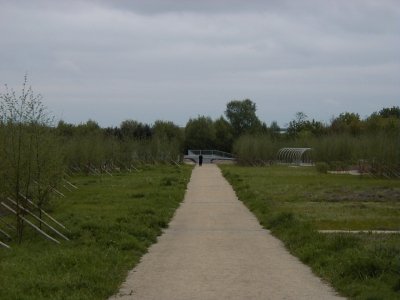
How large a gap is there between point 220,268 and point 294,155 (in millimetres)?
64654

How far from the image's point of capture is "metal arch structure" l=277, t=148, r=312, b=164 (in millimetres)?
73375

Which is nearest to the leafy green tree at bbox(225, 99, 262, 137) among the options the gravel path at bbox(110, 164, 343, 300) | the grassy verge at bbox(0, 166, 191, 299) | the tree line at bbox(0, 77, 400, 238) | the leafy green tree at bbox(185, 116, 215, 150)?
the tree line at bbox(0, 77, 400, 238)

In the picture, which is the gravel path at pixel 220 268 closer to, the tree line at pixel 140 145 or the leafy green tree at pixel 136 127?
the tree line at pixel 140 145

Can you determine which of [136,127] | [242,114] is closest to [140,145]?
[136,127]

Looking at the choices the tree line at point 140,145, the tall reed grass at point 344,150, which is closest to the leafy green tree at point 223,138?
the tree line at point 140,145

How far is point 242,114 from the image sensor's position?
126 metres

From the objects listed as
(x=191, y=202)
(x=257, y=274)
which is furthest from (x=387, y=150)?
(x=257, y=274)

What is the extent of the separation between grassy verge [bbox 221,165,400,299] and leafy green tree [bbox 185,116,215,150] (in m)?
72.9

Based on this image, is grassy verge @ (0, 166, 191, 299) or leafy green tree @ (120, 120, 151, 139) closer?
grassy verge @ (0, 166, 191, 299)

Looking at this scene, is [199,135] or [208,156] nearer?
[208,156]

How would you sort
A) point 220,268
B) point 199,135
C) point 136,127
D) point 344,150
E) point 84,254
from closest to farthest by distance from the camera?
point 220,268
point 84,254
point 344,150
point 136,127
point 199,135

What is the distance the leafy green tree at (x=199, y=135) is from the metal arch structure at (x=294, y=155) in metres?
30.6

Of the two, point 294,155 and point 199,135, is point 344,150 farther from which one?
point 199,135

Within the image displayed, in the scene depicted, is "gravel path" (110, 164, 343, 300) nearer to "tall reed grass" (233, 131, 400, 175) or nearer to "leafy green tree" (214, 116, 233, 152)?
"tall reed grass" (233, 131, 400, 175)
